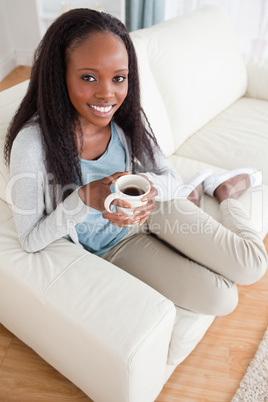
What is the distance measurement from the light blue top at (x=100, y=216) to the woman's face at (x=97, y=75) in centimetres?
16

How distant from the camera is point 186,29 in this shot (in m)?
1.80

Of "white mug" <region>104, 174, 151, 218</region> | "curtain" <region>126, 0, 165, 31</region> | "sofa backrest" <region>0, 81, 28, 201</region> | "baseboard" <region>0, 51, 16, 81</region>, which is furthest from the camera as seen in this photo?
"baseboard" <region>0, 51, 16, 81</region>

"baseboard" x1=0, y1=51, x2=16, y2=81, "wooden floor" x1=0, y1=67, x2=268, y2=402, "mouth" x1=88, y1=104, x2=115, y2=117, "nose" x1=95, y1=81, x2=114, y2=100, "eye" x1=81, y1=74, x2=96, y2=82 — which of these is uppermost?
"eye" x1=81, y1=74, x2=96, y2=82

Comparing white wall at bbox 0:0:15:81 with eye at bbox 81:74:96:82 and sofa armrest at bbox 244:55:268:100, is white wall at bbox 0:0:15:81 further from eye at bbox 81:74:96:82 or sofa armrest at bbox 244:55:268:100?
eye at bbox 81:74:96:82

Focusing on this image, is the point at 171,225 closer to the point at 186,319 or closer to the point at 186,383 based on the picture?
the point at 186,319

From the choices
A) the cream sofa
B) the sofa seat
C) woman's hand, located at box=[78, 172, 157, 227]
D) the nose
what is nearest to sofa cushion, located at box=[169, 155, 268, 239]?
the cream sofa

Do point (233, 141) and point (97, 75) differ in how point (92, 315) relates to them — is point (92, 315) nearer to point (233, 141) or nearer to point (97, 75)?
point (97, 75)

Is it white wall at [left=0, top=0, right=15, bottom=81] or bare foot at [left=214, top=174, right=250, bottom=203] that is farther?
white wall at [left=0, top=0, right=15, bottom=81]

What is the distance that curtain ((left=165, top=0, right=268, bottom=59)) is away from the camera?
2.72 meters

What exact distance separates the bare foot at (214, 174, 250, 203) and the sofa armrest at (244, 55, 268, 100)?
0.89 meters

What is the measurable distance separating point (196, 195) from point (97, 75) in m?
0.67

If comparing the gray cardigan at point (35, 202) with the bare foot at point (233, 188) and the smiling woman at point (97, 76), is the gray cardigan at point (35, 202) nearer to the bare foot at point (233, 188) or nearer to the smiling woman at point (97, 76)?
the smiling woman at point (97, 76)

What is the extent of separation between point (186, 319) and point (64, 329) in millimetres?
393

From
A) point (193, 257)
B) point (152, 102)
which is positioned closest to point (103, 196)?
point (193, 257)
